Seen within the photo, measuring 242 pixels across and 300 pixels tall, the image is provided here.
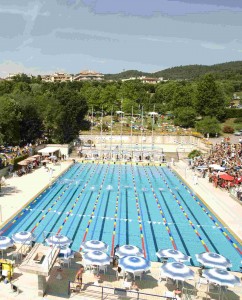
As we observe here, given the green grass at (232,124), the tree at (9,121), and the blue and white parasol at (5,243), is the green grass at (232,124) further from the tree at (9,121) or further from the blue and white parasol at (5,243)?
the blue and white parasol at (5,243)

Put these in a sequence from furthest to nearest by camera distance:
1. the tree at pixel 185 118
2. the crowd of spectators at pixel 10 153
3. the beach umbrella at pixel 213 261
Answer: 1. the tree at pixel 185 118
2. the crowd of spectators at pixel 10 153
3. the beach umbrella at pixel 213 261

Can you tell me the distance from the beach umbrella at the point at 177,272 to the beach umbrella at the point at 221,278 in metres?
0.54

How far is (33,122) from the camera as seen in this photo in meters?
37.4

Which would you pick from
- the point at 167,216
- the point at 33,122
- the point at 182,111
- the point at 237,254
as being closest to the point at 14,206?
the point at 167,216

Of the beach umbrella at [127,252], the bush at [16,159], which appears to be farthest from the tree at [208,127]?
the beach umbrella at [127,252]

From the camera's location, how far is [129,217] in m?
18.1

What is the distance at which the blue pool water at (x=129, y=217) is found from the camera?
14.9 meters

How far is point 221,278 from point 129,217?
8.92 metres

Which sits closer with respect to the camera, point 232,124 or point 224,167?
point 224,167

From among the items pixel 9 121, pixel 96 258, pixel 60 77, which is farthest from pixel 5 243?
pixel 60 77

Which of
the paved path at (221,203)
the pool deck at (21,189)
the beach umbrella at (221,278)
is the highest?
the beach umbrella at (221,278)

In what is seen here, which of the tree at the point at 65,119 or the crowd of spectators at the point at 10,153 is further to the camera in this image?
the tree at the point at 65,119

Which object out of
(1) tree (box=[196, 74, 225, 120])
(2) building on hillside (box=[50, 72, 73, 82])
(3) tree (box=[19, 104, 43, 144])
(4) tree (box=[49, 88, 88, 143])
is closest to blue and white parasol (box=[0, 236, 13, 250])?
(3) tree (box=[19, 104, 43, 144])

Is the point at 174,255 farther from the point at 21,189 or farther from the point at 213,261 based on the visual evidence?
the point at 21,189
